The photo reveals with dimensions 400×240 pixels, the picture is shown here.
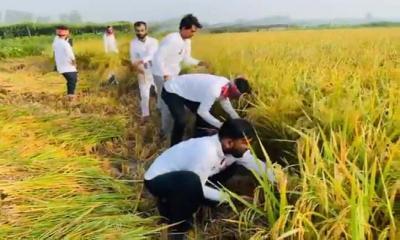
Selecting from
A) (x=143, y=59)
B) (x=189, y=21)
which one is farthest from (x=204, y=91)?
(x=143, y=59)

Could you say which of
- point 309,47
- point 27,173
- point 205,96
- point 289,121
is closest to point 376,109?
point 289,121

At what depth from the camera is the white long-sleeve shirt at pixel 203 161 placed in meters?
3.29

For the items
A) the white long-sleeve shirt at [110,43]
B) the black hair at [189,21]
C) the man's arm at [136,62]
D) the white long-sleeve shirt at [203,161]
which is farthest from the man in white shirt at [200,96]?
the white long-sleeve shirt at [110,43]

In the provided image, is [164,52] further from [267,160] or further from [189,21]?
[267,160]

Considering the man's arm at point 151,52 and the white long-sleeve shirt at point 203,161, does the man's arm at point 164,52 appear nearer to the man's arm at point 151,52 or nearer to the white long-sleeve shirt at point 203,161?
the man's arm at point 151,52

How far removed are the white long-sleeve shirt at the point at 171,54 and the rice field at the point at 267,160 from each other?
49 cm

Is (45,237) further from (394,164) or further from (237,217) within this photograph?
(394,164)

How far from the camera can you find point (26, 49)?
19.0 m

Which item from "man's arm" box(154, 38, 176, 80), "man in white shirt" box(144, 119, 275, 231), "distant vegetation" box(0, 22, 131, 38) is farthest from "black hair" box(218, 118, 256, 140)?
"distant vegetation" box(0, 22, 131, 38)

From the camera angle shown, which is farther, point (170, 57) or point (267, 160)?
→ point (170, 57)

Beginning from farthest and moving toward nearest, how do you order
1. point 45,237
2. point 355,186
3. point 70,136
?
point 70,136, point 45,237, point 355,186

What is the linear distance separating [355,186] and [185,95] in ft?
7.86

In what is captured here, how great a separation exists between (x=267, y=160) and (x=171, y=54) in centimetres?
292

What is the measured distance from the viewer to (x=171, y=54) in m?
5.67
